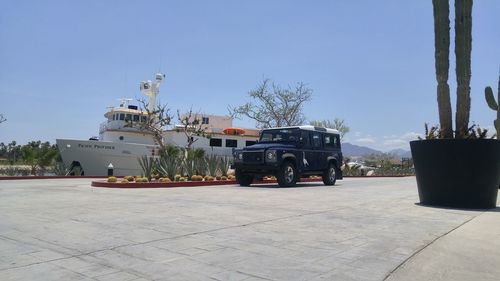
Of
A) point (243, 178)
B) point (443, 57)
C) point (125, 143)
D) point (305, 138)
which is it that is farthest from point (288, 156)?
point (125, 143)

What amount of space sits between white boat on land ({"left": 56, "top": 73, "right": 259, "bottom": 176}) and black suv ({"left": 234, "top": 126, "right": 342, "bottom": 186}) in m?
6.72

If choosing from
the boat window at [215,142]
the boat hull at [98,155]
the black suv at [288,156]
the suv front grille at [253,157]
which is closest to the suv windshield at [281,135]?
the black suv at [288,156]

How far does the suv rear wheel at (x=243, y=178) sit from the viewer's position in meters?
17.3

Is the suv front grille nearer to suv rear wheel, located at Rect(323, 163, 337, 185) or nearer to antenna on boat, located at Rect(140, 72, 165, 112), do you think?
suv rear wheel, located at Rect(323, 163, 337, 185)

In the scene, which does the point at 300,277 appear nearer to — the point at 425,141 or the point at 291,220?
the point at 291,220

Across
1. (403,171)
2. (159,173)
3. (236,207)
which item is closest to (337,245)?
(236,207)

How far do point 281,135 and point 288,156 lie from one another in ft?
4.24

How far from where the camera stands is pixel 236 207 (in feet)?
30.7

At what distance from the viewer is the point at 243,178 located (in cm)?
1733

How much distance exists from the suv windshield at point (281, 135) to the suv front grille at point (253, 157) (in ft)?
4.09

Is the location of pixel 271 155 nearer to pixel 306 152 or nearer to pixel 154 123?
pixel 306 152

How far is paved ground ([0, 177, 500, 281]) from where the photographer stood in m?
4.47

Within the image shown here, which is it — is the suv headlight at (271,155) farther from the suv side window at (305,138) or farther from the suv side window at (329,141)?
the suv side window at (329,141)

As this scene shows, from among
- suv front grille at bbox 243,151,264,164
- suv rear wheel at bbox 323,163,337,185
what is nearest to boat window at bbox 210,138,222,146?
suv rear wheel at bbox 323,163,337,185
